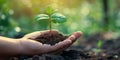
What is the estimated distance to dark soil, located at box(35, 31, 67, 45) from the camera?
246 centimetres

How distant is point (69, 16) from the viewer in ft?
25.9

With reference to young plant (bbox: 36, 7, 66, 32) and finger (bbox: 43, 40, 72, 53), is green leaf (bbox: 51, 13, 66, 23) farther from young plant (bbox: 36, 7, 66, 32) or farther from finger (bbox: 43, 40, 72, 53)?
finger (bbox: 43, 40, 72, 53)

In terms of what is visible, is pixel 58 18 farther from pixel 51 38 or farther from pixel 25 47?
pixel 25 47

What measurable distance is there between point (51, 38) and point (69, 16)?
5413 millimetres

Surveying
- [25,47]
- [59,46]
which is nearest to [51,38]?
[59,46]

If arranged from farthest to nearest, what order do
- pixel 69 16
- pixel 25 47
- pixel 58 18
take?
pixel 69 16 < pixel 58 18 < pixel 25 47

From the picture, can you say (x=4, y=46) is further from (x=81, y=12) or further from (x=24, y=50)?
(x=81, y=12)

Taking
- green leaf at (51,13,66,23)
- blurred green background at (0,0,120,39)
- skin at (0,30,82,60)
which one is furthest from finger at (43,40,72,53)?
blurred green background at (0,0,120,39)

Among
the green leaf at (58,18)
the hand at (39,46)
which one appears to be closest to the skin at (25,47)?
the hand at (39,46)

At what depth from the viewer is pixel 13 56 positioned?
2338 millimetres

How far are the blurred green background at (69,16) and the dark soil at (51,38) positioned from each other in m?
1.40

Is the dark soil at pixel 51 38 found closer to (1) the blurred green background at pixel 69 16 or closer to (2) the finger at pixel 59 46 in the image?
(2) the finger at pixel 59 46

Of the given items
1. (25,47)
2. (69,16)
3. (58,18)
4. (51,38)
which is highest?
(69,16)

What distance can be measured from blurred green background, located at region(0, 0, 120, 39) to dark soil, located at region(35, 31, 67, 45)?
140cm
